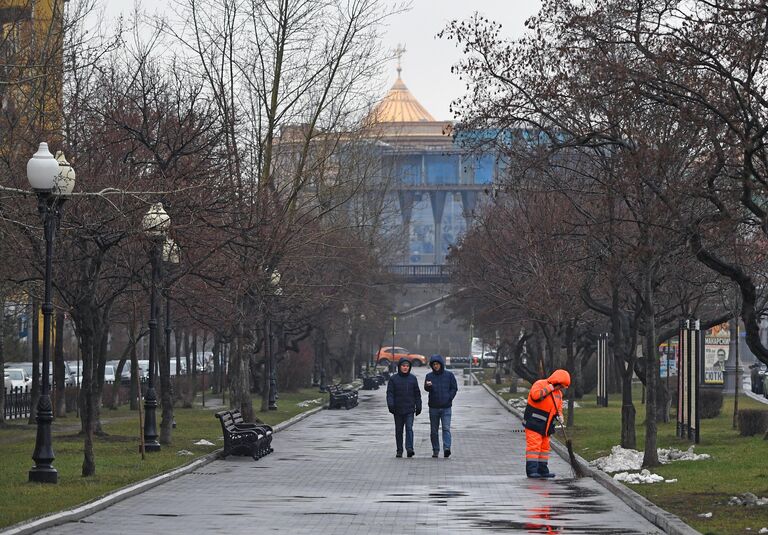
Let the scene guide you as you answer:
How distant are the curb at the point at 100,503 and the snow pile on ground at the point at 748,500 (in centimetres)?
708

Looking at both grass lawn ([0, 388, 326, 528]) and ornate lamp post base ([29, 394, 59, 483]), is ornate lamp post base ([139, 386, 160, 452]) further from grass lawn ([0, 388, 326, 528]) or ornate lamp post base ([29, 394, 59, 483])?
ornate lamp post base ([29, 394, 59, 483])

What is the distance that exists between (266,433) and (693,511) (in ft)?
42.8

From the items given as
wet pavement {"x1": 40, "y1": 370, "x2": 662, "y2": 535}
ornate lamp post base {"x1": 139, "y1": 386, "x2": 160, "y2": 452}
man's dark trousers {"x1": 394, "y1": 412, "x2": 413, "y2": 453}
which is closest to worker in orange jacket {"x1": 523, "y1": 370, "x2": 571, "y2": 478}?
wet pavement {"x1": 40, "y1": 370, "x2": 662, "y2": 535}

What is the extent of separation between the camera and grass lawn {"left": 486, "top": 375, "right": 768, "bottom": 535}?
16.0 m

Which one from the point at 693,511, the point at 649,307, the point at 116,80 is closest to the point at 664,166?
the point at 693,511

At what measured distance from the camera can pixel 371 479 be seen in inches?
891

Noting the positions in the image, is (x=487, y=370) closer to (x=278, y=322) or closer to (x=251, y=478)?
(x=278, y=322)

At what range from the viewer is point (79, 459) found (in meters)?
25.5

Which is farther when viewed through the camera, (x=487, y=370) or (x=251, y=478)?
(x=487, y=370)

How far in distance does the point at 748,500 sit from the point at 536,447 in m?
5.67

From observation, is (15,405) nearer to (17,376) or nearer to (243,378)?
(243,378)

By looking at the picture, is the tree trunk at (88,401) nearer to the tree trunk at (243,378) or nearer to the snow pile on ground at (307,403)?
the tree trunk at (243,378)

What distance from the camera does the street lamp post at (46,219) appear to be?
19.7m

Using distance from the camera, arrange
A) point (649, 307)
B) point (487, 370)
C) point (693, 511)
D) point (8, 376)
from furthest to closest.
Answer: point (487, 370)
point (8, 376)
point (649, 307)
point (693, 511)
